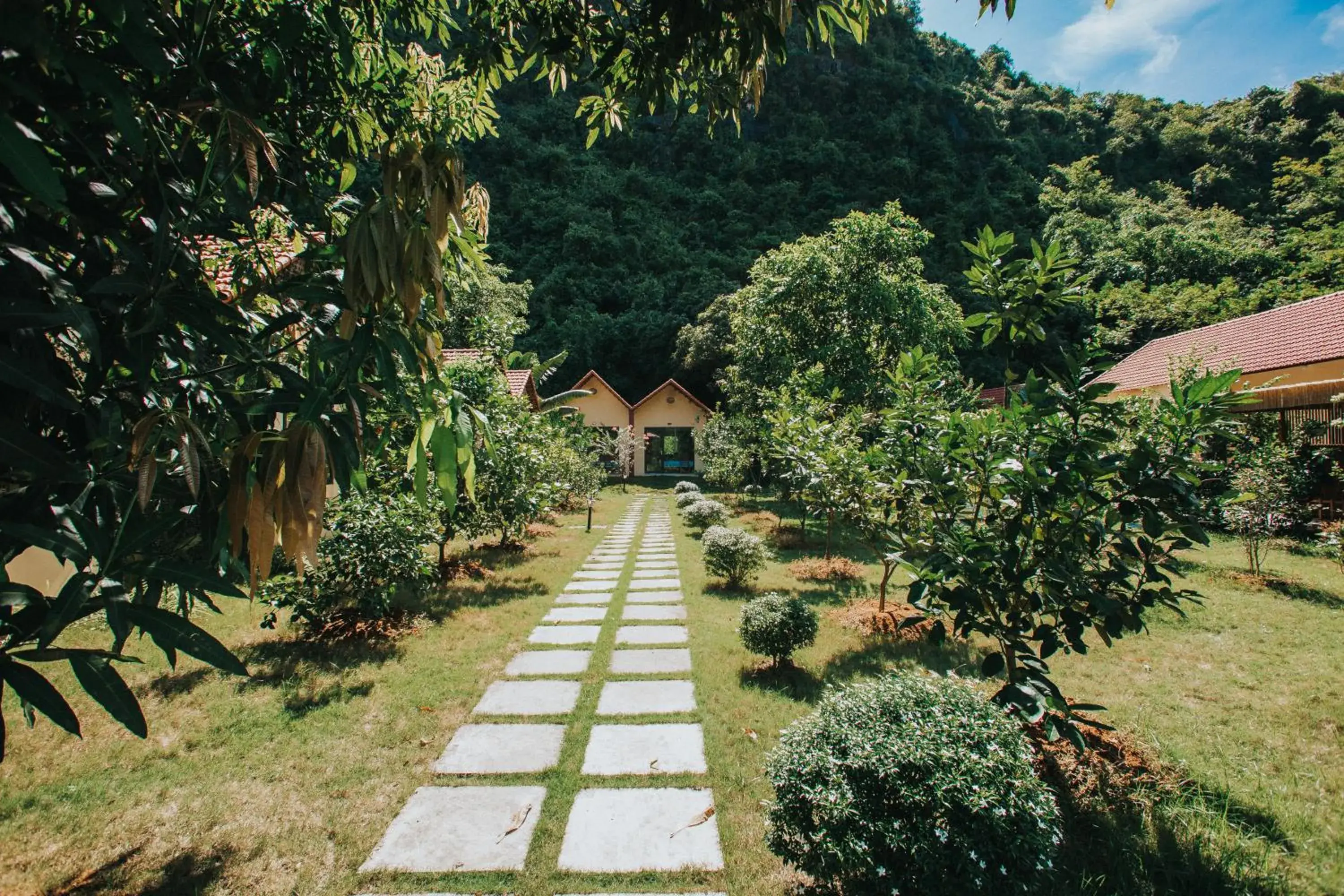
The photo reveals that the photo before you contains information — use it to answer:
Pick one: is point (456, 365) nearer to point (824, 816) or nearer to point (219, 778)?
point (219, 778)

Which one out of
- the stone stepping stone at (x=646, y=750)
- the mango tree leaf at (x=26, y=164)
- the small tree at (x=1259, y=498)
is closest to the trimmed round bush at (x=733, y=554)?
the stone stepping stone at (x=646, y=750)

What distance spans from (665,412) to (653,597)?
26574mm

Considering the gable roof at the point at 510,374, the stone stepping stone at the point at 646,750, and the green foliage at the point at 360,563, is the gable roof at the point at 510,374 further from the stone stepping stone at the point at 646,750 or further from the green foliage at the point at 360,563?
the stone stepping stone at the point at 646,750

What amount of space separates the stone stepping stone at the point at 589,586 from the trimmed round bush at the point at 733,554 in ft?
5.06

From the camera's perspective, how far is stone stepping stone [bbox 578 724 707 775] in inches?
147

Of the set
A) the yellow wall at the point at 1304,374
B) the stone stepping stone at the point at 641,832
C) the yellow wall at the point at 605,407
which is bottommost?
the stone stepping stone at the point at 641,832

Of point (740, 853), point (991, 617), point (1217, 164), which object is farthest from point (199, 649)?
point (1217, 164)

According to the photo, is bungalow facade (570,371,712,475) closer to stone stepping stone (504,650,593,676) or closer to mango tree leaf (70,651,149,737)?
stone stepping stone (504,650,593,676)

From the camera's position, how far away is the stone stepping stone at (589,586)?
8719 millimetres

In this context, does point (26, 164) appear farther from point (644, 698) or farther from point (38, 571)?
point (38, 571)

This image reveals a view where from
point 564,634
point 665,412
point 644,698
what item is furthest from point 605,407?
point 644,698

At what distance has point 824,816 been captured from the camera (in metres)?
2.54

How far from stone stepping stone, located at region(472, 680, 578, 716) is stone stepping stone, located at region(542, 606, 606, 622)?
188cm

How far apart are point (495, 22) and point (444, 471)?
3215 mm
